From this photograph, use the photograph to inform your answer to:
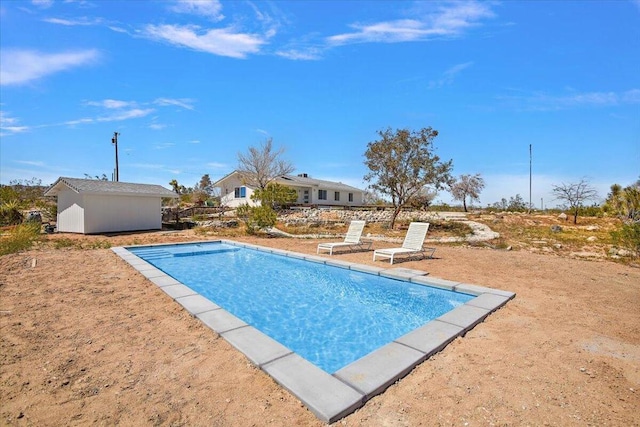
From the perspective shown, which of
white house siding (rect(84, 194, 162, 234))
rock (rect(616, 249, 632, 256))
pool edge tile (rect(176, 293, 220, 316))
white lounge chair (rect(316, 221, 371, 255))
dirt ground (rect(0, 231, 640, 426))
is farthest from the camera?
white house siding (rect(84, 194, 162, 234))

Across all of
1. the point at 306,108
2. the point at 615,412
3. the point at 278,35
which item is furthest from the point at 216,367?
the point at 306,108

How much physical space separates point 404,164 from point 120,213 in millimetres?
16111

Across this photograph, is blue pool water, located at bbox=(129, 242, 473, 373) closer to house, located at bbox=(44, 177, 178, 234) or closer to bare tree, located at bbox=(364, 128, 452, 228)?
house, located at bbox=(44, 177, 178, 234)

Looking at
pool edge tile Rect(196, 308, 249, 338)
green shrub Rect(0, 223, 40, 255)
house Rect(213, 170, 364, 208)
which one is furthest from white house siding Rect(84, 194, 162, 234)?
pool edge tile Rect(196, 308, 249, 338)

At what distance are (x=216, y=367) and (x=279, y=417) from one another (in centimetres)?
102

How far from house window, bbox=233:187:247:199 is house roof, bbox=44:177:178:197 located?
13.7 meters

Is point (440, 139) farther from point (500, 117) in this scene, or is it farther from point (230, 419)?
point (230, 419)

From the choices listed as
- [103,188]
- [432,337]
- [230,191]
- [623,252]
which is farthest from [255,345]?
[230,191]

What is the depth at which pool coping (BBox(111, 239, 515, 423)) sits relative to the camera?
2.52m

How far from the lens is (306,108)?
2150 cm

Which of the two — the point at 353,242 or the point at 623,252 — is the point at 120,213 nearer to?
the point at 353,242

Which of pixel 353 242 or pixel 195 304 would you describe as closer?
pixel 195 304

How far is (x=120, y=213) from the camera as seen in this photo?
1733 centimetres

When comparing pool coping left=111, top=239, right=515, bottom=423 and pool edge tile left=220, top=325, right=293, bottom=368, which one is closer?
pool coping left=111, top=239, right=515, bottom=423
